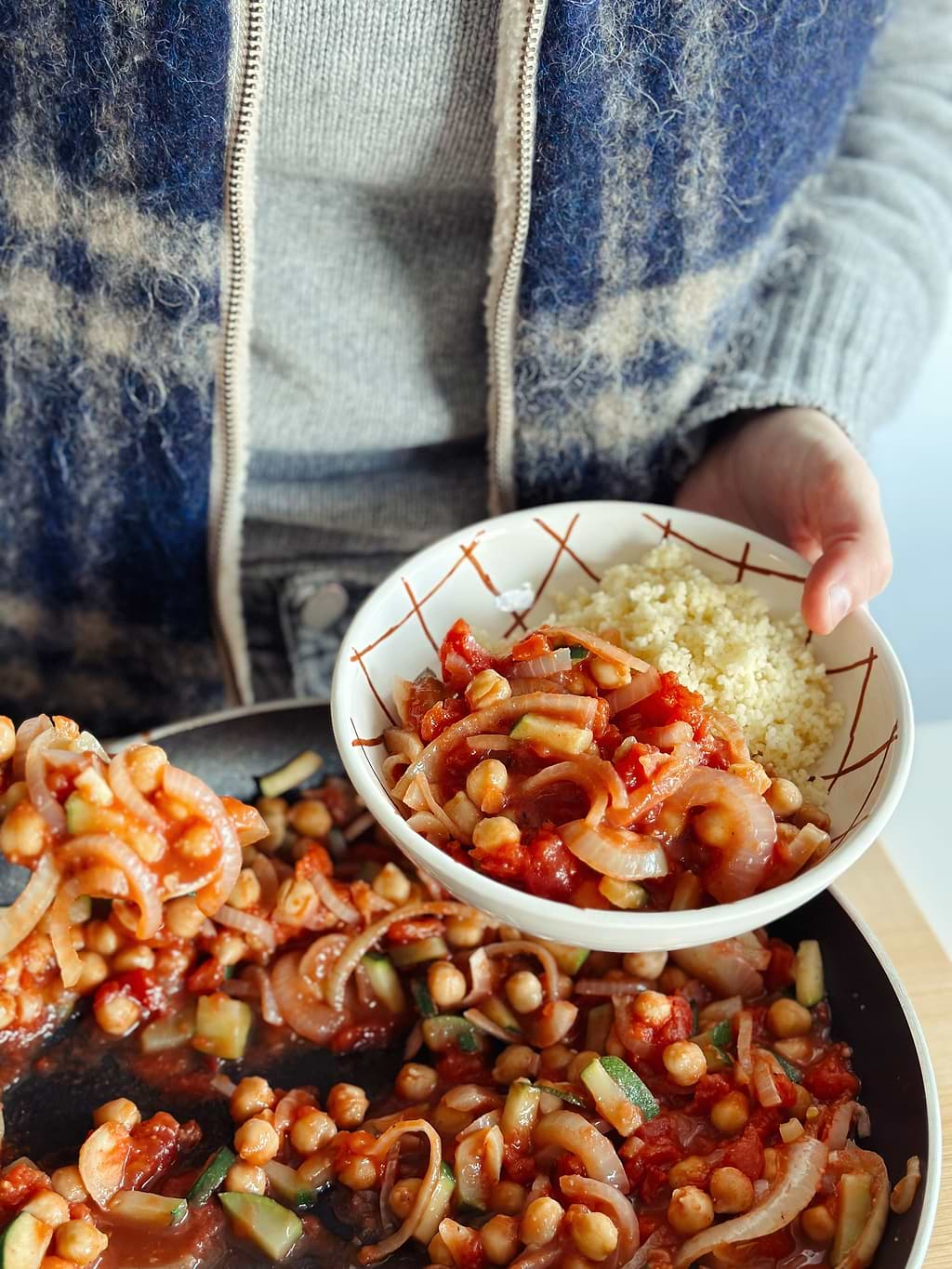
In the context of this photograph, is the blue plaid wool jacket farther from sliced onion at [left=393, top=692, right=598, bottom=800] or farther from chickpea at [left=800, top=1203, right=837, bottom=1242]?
chickpea at [left=800, top=1203, right=837, bottom=1242]

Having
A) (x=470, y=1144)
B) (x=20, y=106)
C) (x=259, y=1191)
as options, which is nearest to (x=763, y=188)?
(x=20, y=106)

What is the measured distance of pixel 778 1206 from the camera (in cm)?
127

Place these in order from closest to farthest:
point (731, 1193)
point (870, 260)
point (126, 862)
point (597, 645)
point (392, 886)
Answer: point (126, 862)
point (731, 1193)
point (597, 645)
point (392, 886)
point (870, 260)

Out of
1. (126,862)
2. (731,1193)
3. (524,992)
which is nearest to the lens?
(126,862)

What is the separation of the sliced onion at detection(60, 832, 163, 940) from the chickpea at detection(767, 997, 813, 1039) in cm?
78

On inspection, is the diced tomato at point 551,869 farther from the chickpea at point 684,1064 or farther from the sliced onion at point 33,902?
the sliced onion at point 33,902

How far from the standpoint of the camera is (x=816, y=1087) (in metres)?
1.42

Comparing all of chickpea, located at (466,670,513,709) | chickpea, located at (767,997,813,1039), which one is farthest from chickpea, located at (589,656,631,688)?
chickpea, located at (767,997,813,1039)

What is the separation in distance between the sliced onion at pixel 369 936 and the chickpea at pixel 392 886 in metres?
0.01

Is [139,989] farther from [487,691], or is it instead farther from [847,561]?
[847,561]

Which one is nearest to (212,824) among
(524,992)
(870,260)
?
(524,992)

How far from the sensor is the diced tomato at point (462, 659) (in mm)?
1432

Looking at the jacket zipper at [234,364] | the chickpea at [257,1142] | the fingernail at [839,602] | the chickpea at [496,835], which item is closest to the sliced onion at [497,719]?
the chickpea at [496,835]

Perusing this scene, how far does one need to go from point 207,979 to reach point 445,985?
319 mm
